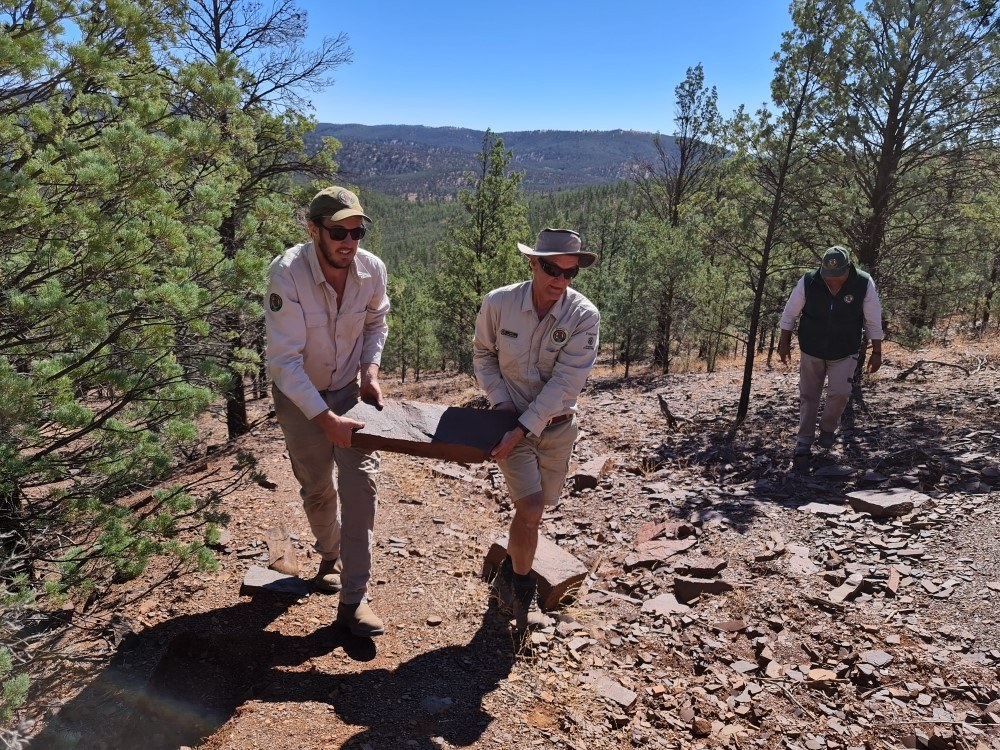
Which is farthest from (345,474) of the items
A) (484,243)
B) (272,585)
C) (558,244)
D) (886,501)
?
(484,243)

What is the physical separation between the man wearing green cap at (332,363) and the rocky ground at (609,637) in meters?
0.56

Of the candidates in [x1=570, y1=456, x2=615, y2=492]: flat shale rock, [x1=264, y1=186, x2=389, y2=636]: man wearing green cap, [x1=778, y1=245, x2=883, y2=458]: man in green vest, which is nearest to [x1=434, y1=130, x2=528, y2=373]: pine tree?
[x1=570, y1=456, x2=615, y2=492]: flat shale rock

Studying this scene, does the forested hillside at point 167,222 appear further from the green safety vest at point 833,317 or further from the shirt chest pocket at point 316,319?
the green safety vest at point 833,317

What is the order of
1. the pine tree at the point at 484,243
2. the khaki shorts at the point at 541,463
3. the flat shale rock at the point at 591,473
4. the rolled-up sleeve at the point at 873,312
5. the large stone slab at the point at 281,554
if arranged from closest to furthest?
the khaki shorts at the point at 541,463 < the large stone slab at the point at 281,554 < the rolled-up sleeve at the point at 873,312 < the flat shale rock at the point at 591,473 < the pine tree at the point at 484,243

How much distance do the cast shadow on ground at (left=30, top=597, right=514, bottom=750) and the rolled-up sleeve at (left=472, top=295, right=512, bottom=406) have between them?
4.89 feet

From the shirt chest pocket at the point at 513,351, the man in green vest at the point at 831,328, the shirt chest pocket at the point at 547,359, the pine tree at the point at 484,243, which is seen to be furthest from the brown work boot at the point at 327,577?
the pine tree at the point at 484,243

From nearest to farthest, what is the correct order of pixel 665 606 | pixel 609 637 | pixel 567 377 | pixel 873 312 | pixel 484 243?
1. pixel 567 377
2. pixel 609 637
3. pixel 665 606
4. pixel 873 312
5. pixel 484 243

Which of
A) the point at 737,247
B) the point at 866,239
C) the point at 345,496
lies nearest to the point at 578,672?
the point at 345,496

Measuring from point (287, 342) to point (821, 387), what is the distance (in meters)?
5.59

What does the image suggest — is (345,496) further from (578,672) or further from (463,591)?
(578,672)

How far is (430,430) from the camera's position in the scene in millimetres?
3508

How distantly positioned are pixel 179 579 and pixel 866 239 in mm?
9726

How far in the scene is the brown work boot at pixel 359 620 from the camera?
3.50m

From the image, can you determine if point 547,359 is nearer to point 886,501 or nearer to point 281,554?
point 281,554
